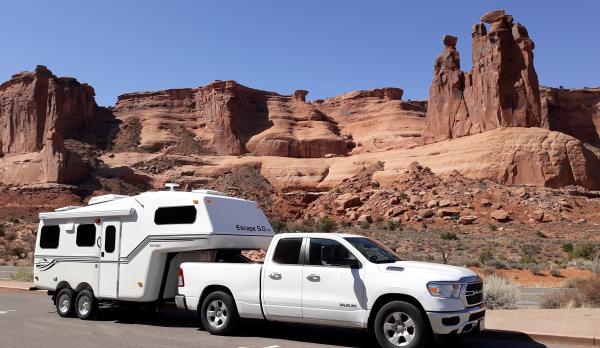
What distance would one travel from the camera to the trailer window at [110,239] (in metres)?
12.2

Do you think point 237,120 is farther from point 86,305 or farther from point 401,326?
point 401,326

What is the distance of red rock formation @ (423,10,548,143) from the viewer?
58.0 metres

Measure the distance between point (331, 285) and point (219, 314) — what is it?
2.55 metres

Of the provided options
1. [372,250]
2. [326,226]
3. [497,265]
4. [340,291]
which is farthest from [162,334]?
[326,226]

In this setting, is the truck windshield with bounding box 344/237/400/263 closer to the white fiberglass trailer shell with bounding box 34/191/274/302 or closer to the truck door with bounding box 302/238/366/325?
the truck door with bounding box 302/238/366/325

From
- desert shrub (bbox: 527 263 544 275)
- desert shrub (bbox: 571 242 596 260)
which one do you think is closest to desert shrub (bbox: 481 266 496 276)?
desert shrub (bbox: 527 263 544 275)

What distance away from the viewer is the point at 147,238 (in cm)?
1159

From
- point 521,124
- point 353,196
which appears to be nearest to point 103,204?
point 353,196

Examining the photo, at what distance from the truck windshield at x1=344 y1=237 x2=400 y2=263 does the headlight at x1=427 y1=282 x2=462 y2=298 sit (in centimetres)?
113

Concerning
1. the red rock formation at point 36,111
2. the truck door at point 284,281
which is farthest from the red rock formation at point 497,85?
the red rock formation at point 36,111

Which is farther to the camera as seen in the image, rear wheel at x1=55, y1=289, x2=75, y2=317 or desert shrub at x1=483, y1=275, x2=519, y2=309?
desert shrub at x1=483, y1=275, x2=519, y2=309

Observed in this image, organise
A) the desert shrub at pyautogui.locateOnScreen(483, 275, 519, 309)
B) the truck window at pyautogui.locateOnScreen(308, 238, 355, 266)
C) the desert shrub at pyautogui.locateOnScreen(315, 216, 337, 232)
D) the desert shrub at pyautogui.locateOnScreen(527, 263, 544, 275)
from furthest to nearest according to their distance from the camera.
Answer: the desert shrub at pyautogui.locateOnScreen(315, 216, 337, 232), the desert shrub at pyautogui.locateOnScreen(527, 263, 544, 275), the desert shrub at pyautogui.locateOnScreen(483, 275, 519, 309), the truck window at pyautogui.locateOnScreen(308, 238, 355, 266)

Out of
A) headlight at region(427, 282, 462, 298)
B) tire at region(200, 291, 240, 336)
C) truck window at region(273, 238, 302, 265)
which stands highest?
truck window at region(273, 238, 302, 265)

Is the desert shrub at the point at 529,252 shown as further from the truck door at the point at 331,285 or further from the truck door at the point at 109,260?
the truck door at the point at 109,260
